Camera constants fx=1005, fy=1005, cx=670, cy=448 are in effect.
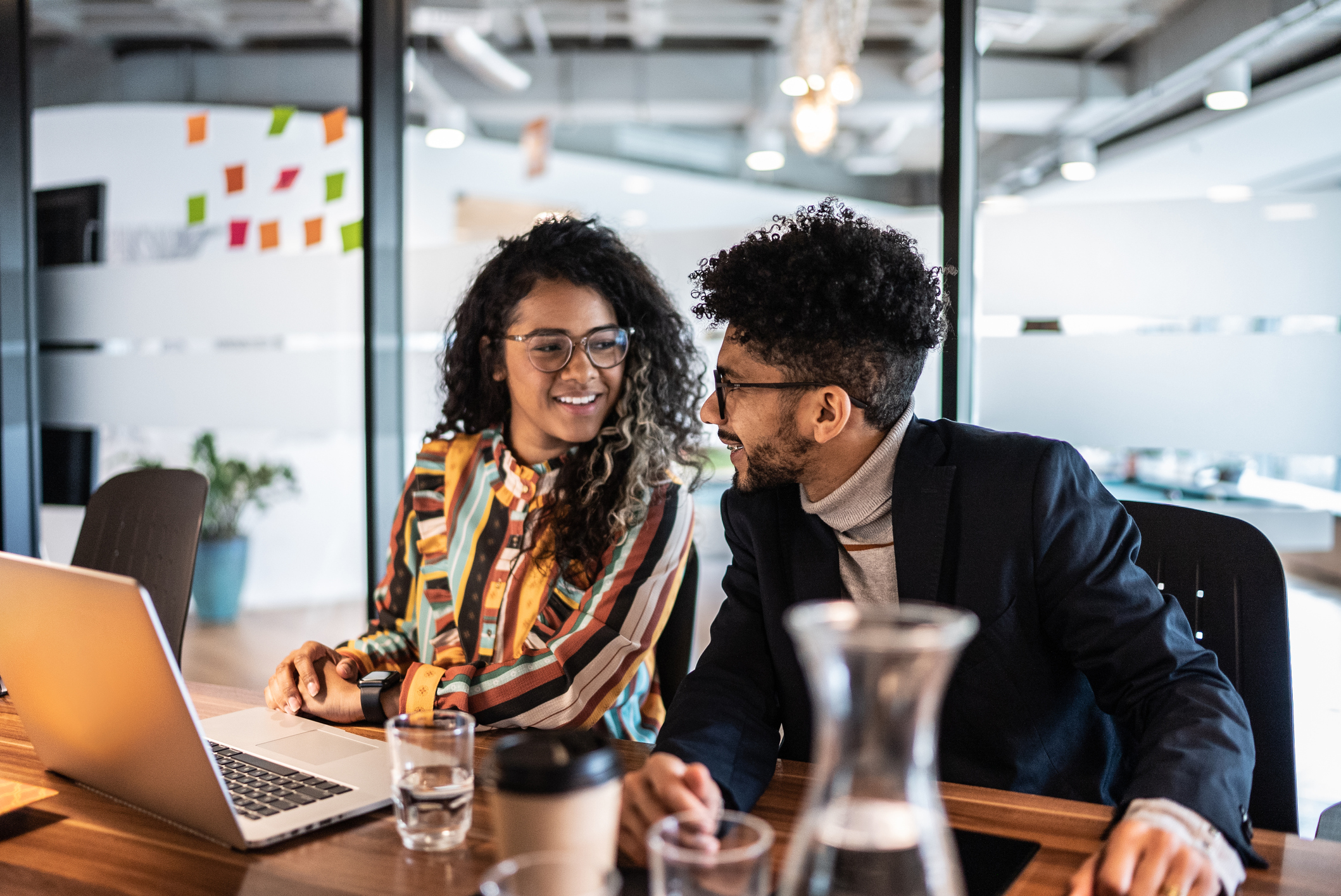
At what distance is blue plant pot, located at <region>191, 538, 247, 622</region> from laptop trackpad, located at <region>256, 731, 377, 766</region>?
138 inches

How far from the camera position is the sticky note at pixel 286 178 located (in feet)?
11.3

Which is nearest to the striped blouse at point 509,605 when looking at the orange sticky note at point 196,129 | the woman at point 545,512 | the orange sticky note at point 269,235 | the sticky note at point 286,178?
the woman at point 545,512

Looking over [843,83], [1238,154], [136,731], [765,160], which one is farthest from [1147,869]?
[765,160]

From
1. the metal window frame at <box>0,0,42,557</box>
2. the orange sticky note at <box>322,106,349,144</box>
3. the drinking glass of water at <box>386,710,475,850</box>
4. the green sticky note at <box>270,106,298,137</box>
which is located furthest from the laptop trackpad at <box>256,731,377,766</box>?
the green sticky note at <box>270,106,298,137</box>

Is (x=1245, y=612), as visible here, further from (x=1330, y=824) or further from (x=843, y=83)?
(x=843, y=83)

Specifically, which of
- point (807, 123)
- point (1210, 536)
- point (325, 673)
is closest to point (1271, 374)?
point (1210, 536)

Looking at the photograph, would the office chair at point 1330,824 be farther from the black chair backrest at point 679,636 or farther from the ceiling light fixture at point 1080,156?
the ceiling light fixture at point 1080,156

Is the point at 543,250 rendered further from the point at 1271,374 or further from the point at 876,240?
the point at 1271,374

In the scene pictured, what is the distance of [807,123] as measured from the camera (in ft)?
14.8

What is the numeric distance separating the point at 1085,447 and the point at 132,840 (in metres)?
2.14

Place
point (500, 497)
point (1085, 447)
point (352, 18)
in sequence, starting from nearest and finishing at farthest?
1. point (500, 497)
2. point (1085, 447)
3. point (352, 18)

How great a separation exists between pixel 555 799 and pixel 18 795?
0.68 metres

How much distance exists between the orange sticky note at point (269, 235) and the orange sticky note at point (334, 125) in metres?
0.35

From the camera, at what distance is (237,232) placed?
3.56 m
